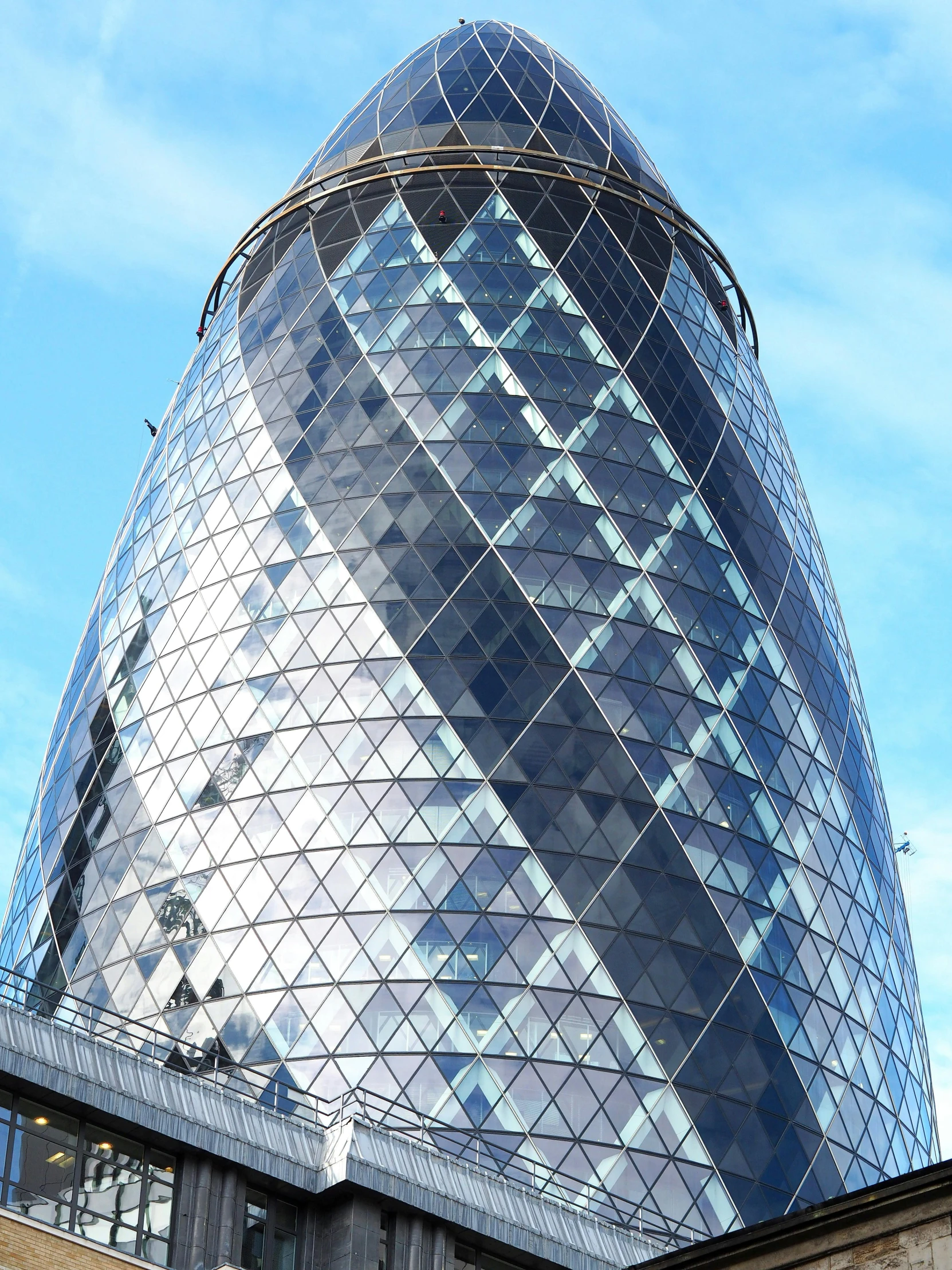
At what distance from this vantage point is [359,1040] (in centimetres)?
4412

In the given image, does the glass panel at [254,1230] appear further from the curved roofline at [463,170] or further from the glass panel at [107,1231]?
the curved roofline at [463,170]

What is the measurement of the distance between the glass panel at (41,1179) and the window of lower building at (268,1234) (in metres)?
2.88

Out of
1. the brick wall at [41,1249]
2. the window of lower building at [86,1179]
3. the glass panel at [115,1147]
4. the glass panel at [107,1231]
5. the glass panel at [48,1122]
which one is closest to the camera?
the brick wall at [41,1249]

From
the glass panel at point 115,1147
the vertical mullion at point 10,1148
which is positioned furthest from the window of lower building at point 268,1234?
Answer: the vertical mullion at point 10,1148

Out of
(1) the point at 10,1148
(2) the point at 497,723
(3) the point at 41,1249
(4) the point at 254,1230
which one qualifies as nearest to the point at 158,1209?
(4) the point at 254,1230

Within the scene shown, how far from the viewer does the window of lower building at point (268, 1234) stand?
29.5 meters

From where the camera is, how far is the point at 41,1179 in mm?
27266

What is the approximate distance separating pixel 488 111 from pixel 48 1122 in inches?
1539

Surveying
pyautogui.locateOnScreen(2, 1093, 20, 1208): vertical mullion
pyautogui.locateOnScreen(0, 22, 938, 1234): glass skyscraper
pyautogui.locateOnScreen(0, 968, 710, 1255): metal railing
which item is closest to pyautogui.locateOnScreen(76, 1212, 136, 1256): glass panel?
pyautogui.locateOnScreen(2, 1093, 20, 1208): vertical mullion

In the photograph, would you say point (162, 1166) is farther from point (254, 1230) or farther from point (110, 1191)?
point (254, 1230)

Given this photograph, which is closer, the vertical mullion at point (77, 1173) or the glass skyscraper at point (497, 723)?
the vertical mullion at point (77, 1173)

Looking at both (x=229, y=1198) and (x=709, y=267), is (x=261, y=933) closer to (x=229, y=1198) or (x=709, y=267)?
(x=229, y=1198)

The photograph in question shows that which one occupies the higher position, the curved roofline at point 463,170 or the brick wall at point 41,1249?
the curved roofline at point 463,170

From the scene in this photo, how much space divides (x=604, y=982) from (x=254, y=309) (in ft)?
75.2
